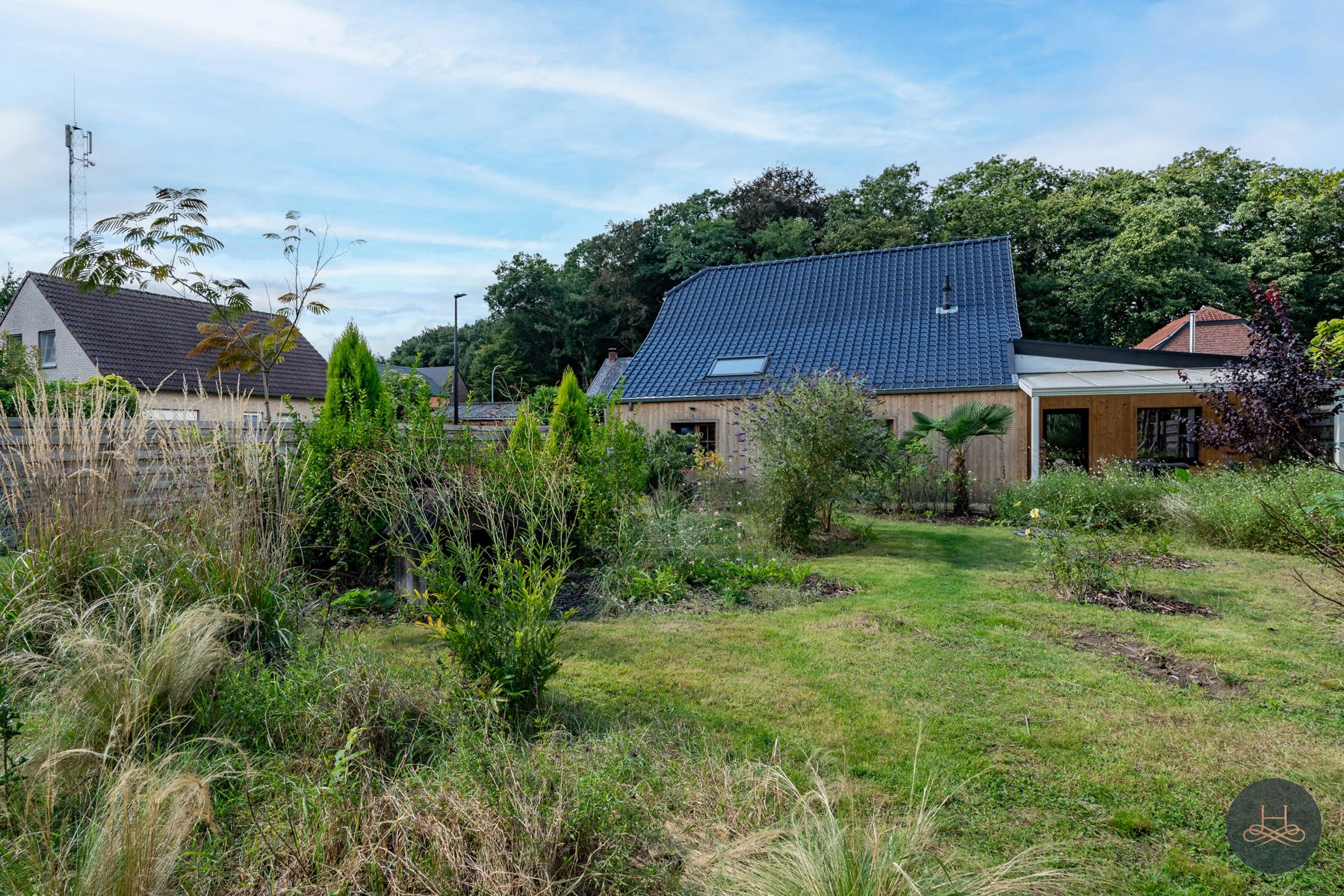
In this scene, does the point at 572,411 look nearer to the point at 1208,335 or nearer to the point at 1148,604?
the point at 1148,604

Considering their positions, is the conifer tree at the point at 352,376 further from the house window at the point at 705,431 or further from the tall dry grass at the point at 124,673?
the house window at the point at 705,431

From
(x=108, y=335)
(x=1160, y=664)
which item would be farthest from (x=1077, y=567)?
(x=108, y=335)

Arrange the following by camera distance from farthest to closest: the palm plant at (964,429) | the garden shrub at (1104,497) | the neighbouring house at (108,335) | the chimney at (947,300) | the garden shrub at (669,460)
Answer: the neighbouring house at (108,335) → the chimney at (947,300) → the palm plant at (964,429) → the garden shrub at (669,460) → the garden shrub at (1104,497)

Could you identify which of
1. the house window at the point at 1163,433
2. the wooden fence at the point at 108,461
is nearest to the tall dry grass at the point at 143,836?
the wooden fence at the point at 108,461

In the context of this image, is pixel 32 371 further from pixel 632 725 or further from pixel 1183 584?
pixel 1183 584

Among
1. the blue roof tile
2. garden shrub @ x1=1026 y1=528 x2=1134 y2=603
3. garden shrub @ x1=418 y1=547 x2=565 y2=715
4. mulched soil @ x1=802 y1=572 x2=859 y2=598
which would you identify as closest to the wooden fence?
garden shrub @ x1=418 y1=547 x2=565 y2=715

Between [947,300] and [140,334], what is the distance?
65.1 ft

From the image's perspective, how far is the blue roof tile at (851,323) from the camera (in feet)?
46.4

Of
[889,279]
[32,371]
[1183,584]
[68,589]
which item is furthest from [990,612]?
[32,371]

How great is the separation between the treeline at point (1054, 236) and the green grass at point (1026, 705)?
17629 mm

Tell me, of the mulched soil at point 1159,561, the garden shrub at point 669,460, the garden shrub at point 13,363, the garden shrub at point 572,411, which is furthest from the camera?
the garden shrub at point 13,363

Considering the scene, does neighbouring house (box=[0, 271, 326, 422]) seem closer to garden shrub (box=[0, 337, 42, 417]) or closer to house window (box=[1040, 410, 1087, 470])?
garden shrub (box=[0, 337, 42, 417])

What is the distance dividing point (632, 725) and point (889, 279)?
15349 mm

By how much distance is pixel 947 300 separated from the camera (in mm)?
15492
